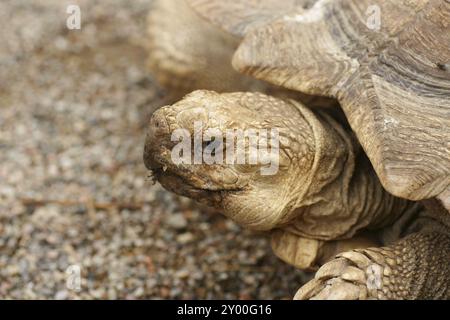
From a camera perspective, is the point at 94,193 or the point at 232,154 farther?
the point at 94,193

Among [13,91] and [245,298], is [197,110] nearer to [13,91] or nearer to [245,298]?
[245,298]

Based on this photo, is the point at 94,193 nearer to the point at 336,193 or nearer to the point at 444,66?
the point at 336,193

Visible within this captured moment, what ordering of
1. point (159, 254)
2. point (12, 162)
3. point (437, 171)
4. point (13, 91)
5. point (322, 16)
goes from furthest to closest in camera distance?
point (13, 91)
point (12, 162)
point (159, 254)
point (322, 16)
point (437, 171)

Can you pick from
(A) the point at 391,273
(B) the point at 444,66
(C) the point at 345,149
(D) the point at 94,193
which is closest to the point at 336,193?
(C) the point at 345,149

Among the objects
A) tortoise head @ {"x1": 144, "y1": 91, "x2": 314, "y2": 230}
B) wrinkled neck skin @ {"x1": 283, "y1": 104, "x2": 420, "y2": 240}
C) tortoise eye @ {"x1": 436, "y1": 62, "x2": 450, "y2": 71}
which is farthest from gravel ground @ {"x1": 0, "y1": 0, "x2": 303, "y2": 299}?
tortoise eye @ {"x1": 436, "y1": 62, "x2": 450, "y2": 71}

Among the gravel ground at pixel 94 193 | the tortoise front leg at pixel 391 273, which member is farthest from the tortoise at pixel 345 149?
the gravel ground at pixel 94 193

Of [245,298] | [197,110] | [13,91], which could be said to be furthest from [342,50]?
[13,91]

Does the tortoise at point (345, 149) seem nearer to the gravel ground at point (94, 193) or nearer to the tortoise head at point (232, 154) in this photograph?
the tortoise head at point (232, 154)
